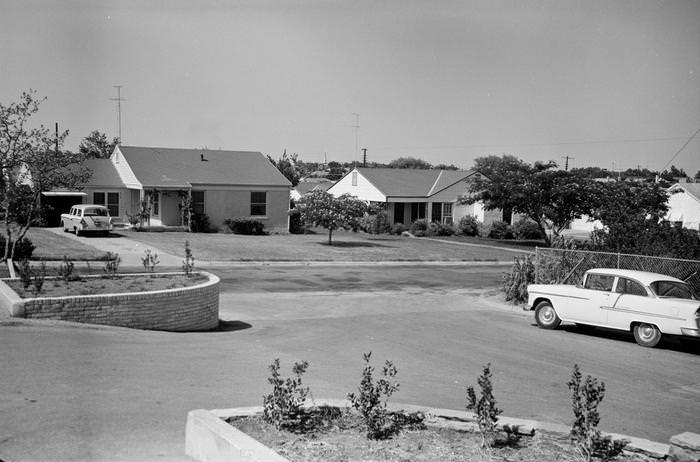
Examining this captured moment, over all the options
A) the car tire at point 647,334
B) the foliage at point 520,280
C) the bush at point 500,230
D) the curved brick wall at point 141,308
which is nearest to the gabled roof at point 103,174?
the bush at point 500,230

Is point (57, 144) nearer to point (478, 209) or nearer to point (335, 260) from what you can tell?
point (335, 260)

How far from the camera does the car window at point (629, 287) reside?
16391 millimetres

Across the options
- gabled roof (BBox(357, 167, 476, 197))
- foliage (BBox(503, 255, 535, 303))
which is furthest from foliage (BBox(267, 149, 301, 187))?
foliage (BBox(503, 255, 535, 303))

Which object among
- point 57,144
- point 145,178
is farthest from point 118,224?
point 57,144

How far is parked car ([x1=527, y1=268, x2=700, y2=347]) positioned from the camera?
50.8 ft

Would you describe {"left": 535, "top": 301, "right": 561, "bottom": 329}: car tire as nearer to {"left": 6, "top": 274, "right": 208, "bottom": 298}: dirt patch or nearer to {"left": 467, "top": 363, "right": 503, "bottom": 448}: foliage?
{"left": 6, "top": 274, "right": 208, "bottom": 298}: dirt patch

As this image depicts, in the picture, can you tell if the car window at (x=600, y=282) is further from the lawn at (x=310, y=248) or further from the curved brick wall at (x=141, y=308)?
the lawn at (x=310, y=248)

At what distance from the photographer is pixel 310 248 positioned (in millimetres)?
37125

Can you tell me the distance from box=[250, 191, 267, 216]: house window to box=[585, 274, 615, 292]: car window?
31384 mm

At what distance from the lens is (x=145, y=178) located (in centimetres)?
4328

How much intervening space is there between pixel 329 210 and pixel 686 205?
3131 cm

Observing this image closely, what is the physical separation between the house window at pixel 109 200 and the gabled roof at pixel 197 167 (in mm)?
2102

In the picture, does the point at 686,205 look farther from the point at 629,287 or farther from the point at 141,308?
the point at 141,308

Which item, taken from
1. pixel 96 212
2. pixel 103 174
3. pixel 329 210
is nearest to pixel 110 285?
pixel 96 212
